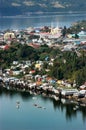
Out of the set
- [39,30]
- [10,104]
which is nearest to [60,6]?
[39,30]

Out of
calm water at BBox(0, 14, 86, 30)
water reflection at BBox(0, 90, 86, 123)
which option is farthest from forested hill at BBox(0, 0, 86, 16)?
water reflection at BBox(0, 90, 86, 123)

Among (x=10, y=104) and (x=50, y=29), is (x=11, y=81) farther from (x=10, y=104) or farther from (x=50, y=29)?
(x=50, y=29)

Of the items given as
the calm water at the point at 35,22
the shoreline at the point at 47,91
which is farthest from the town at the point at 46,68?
the calm water at the point at 35,22

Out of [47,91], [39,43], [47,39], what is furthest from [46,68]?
[47,39]

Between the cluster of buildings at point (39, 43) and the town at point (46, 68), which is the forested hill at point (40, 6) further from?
the town at point (46, 68)

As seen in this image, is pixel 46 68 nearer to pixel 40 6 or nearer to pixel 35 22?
pixel 35 22

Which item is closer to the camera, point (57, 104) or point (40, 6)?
point (57, 104)
